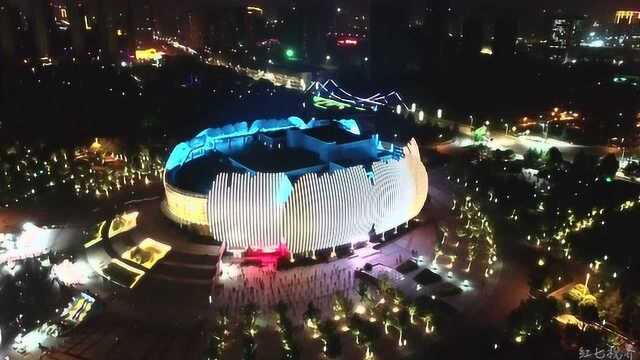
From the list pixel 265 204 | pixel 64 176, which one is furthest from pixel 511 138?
pixel 64 176

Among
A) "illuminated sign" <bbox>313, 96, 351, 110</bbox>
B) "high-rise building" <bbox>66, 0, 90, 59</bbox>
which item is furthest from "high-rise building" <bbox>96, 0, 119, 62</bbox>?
"illuminated sign" <bbox>313, 96, 351, 110</bbox>

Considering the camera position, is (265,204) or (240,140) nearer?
(265,204)

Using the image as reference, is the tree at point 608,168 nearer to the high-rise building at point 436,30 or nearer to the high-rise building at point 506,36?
the high-rise building at point 506,36

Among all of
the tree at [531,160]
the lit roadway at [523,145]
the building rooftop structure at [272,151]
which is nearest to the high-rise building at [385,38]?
the lit roadway at [523,145]

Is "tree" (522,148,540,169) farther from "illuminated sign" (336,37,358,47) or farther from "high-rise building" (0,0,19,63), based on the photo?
"illuminated sign" (336,37,358,47)

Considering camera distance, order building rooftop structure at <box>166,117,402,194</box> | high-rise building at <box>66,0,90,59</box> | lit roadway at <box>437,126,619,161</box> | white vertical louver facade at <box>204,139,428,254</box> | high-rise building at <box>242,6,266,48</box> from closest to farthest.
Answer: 1. white vertical louver facade at <box>204,139,428,254</box>
2. building rooftop structure at <box>166,117,402,194</box>
3. lit roadway at <box>437,126,619,161</box>
4. high-rise building at <box>66,0,90,59</box>
5. high-rise building at <box>242,6,266,48</box>

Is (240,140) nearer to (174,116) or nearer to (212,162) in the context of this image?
(212,162)
